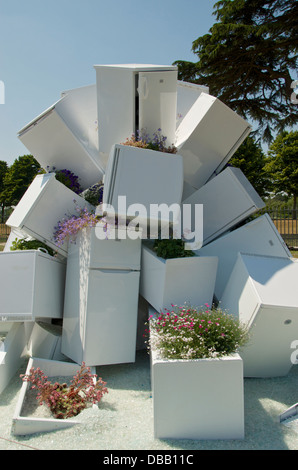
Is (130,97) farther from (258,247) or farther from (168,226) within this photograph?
(258,247)

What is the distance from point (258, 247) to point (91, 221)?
198cm

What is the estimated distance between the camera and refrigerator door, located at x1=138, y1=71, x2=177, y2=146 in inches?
170

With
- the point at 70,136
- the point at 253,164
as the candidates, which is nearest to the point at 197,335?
the point at 70,136

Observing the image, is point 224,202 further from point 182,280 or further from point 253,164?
point 253,164

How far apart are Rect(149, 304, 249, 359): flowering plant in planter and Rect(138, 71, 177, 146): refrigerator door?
240 cm

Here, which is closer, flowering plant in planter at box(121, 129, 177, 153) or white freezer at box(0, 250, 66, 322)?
white freezer at box(0, 250, 66, 322)

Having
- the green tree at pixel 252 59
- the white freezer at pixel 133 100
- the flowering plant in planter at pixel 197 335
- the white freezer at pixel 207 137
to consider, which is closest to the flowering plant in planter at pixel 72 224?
the white freezer at pixel 133 100

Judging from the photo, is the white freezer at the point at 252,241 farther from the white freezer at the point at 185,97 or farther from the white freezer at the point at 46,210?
the white freezer at the point at 185,97

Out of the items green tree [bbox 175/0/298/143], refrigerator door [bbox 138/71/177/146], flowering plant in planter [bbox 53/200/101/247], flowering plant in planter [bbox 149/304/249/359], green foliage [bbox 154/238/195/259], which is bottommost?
flowering plant in planter [bbox 149/304/249/359]

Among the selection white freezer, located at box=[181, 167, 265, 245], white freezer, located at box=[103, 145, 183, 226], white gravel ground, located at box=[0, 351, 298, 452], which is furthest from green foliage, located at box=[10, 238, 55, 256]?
white freezer, located at box=[181, 167, 265, 245]

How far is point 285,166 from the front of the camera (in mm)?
23031

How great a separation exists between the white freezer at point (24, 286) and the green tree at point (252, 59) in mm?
6948

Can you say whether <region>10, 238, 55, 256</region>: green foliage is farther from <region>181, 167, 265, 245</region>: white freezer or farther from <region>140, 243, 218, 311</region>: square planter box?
<region>181, 167, 265, 245</region>: white freezer

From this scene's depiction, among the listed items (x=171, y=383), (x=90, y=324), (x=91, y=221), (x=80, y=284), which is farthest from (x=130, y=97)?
(x=171, y=383)
